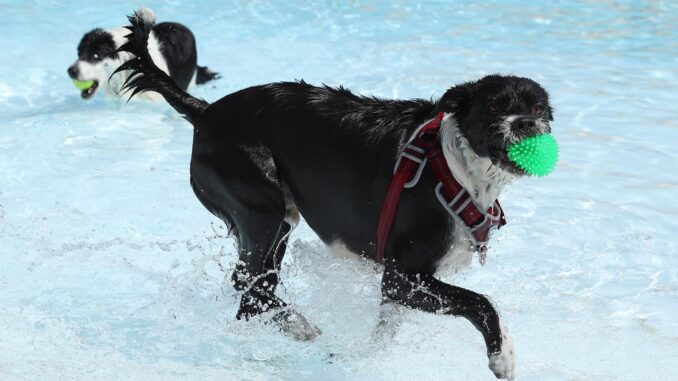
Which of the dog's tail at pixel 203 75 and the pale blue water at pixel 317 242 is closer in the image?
the pale blue water at pixel 317 242

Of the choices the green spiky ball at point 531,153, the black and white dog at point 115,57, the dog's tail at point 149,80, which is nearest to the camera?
the green spiky ball at point 531,153

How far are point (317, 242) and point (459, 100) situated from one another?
136cm

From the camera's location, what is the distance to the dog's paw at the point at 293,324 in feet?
13.3

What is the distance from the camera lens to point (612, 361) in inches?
158

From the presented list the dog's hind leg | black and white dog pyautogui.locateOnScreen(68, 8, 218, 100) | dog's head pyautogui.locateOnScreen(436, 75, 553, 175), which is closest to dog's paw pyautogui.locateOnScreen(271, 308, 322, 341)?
the dog's hind leg

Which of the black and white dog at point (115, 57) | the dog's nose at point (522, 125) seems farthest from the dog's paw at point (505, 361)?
the black and white dog at point (115, 57)

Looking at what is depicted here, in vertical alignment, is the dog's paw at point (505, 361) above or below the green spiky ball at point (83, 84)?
above

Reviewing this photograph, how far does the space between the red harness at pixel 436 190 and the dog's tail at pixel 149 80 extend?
1.12m

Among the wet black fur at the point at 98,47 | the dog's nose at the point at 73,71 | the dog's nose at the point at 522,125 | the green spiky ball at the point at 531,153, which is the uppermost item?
the dog's nose at the point at 522,125

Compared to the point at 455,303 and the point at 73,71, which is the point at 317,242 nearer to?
the point at 455,303

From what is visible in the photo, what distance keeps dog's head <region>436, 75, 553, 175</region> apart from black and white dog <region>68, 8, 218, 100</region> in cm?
466

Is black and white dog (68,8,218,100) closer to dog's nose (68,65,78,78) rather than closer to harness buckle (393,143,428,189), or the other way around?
dog's nose (68,65,78,78)

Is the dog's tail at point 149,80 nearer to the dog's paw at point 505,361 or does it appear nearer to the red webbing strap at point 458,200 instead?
the red webbing strap at point 458,200

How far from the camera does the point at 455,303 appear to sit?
342 cm
